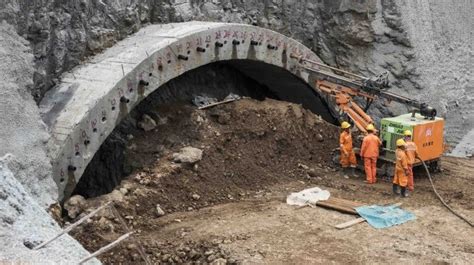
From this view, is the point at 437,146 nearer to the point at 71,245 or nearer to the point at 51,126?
the point at 51,126

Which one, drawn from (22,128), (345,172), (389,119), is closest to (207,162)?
(345,172)

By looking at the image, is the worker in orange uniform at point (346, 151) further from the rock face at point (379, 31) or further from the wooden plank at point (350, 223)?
the rock face at point (379, 31)

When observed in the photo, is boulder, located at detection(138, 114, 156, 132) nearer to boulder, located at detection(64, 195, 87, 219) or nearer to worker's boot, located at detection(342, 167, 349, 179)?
boulder, located at detection(64, 195, 87, 219)

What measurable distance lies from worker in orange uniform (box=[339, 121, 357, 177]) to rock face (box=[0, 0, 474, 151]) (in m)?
3.62

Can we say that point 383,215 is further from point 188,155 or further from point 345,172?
point 188,155

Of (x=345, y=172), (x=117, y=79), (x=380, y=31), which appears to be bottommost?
(x=345, y=172)

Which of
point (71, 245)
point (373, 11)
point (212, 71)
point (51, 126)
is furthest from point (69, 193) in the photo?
point (373, 11)

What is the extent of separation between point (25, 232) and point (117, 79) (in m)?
4.53

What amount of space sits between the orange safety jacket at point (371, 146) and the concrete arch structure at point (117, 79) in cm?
312

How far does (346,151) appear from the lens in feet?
42.3

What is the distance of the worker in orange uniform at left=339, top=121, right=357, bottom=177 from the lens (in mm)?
12789

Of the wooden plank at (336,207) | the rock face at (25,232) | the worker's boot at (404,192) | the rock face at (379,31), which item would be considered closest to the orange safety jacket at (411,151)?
the worker's boot at (404,192)

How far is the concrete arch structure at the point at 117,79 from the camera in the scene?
359 inches

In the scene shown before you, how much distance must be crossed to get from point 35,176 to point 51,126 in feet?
4.14
